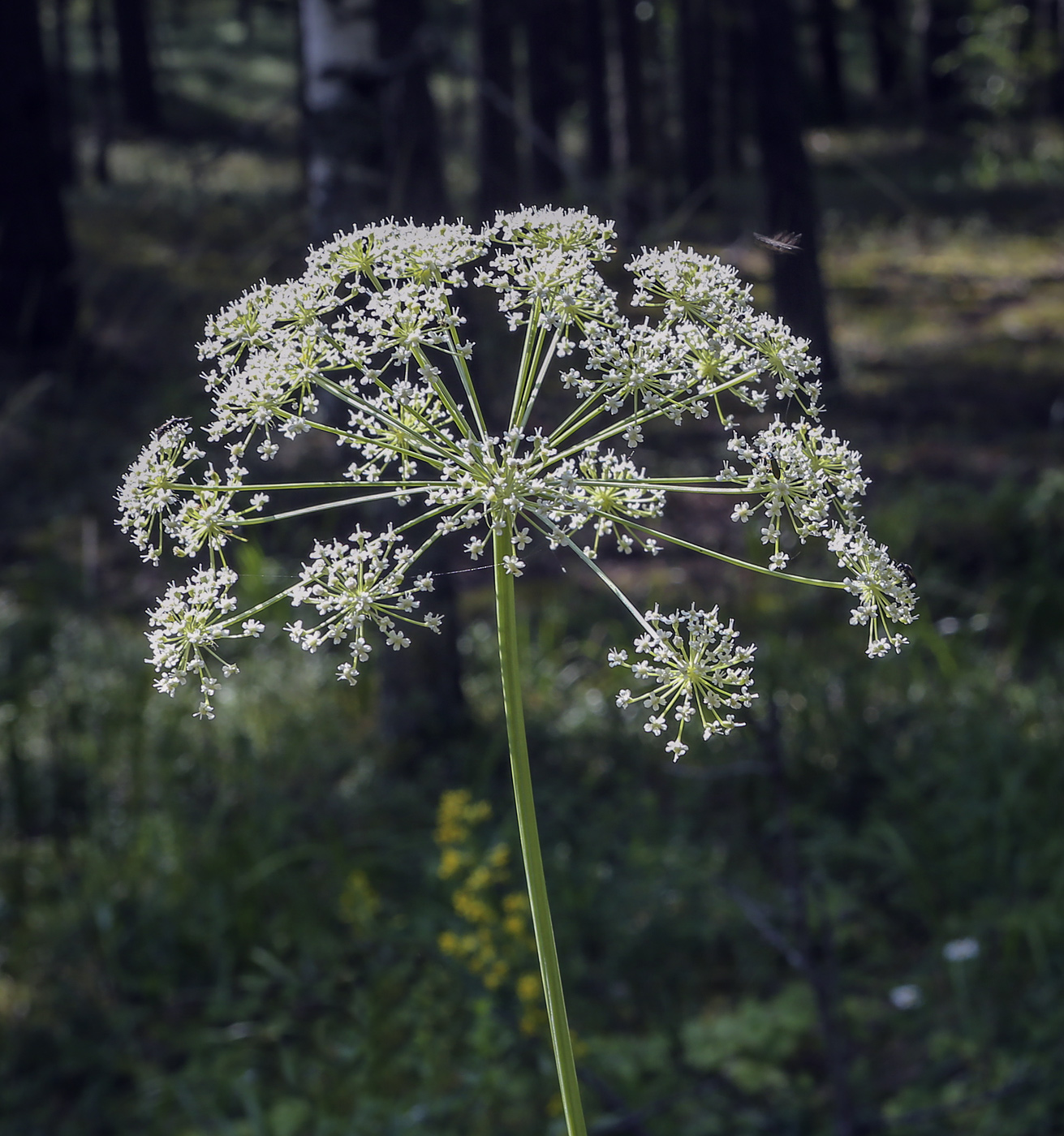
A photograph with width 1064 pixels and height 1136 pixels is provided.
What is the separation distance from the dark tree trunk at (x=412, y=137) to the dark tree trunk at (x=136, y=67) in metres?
27.8

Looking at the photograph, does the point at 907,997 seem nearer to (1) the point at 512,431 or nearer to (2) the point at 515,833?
(2) the point at 515,833

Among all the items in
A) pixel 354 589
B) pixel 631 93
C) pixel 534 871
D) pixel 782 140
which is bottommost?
pixel 534 871

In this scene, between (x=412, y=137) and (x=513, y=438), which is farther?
(x=412, y=137)

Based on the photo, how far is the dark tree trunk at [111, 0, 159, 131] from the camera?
2964 centimetres

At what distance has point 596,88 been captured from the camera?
26.0m

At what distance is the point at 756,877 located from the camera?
5.49 metres

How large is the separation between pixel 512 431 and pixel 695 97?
2248 centimetres

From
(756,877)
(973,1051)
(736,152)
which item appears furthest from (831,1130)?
(736,152)

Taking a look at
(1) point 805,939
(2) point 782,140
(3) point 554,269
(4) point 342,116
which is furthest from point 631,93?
(3) point 554,269

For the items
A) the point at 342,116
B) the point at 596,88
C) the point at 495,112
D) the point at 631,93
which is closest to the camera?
the point at 342,116

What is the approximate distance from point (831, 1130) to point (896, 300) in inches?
548

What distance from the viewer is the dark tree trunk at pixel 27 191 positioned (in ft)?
36.1

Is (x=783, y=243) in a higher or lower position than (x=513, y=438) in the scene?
higher

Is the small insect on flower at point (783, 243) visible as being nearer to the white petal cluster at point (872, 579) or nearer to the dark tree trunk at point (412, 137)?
the white petal cluster at point (872, 579)
